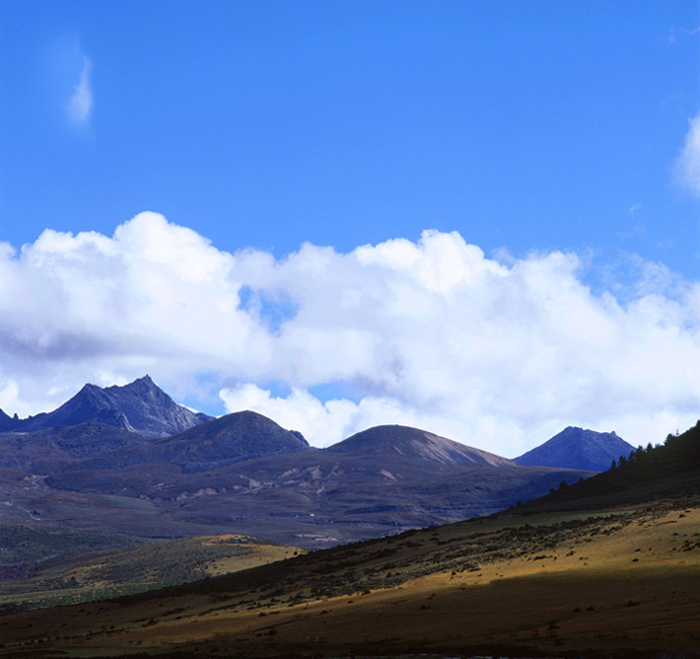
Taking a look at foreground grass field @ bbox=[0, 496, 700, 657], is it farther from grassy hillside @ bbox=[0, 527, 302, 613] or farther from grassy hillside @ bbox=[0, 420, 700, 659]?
grassy hillside @ bbox=[0, 527, 302, 613]

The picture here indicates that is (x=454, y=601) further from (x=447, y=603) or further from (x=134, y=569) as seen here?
(x=134, y=569)

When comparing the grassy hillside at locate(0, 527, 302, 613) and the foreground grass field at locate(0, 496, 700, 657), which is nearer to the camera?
the foreground grass field at locate(0, 496, 700, 657)

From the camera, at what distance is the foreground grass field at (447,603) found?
32.8 meters

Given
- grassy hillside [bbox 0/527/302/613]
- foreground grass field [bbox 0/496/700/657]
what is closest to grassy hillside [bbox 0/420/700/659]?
foreground grass field [bbox 0/496/700/657]

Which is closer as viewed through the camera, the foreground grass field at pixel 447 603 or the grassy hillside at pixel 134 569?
the foreground grass field at pixel 447 603

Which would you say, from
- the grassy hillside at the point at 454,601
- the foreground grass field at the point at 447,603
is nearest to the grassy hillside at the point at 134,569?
the grassy hillside at the point at 454,601

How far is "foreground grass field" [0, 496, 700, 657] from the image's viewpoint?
32.8 metres

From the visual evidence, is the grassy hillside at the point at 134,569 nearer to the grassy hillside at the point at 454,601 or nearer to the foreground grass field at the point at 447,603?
the grassy hillside at the point at 454,601

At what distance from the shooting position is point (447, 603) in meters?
43.2

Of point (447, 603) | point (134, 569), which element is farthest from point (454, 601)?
point (134, 569)

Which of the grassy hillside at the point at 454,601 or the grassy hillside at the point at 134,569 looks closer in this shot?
the grassy hillside at the point at 454,601

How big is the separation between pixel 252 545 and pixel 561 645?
12598 centimetres

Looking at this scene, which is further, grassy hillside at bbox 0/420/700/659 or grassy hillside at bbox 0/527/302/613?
grassy hillside at bbox 0/527/302/613

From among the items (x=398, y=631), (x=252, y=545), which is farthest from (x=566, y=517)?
(x=252, y=545)
